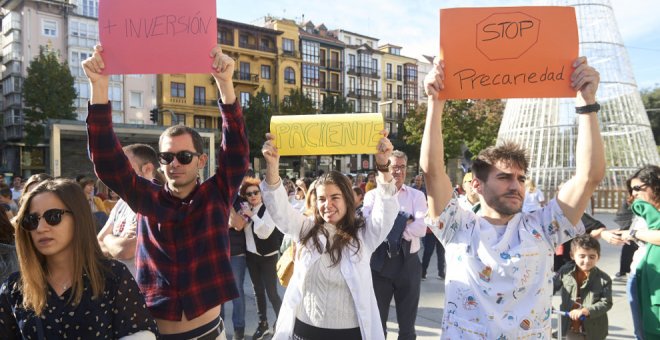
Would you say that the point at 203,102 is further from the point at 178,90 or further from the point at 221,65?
the point at 221,65

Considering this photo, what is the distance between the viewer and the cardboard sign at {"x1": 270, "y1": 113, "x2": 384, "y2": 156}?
10.2 ft

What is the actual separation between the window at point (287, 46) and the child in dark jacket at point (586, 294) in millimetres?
47179

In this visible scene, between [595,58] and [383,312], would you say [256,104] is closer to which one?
[595,58]

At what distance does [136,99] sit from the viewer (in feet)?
136

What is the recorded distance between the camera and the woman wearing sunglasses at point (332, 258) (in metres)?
2.91

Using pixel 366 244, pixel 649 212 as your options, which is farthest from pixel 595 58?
pixel 366 244

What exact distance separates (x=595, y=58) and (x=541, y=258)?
2049cm

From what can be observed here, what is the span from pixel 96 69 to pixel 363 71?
57.3 m

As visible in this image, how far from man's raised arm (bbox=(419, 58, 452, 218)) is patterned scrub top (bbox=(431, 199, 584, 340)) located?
7 centimetres

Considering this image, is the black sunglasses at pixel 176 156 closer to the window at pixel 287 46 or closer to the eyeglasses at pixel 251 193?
the eyeglasses at pixel 251 193

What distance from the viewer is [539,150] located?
2020cm

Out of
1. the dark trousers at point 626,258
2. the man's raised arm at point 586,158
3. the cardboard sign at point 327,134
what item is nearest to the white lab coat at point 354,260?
the cardboard sign at point 327,134

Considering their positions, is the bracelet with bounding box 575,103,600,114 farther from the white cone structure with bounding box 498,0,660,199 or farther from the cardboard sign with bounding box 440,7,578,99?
the white cone structure with bounding box 498,0,660,199

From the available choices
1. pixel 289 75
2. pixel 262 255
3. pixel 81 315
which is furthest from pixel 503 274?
pixel 289 75
